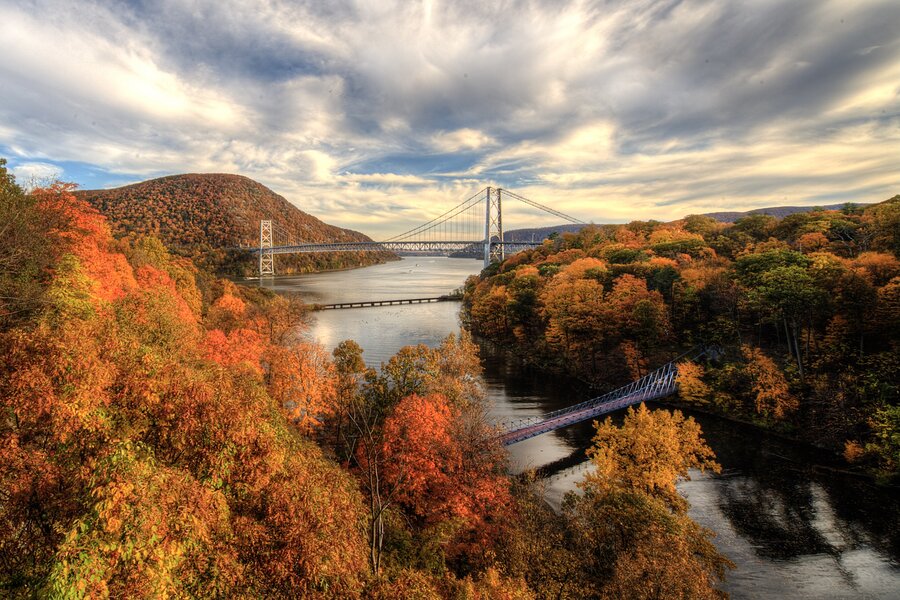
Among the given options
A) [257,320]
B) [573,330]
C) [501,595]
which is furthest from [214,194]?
[501,595]

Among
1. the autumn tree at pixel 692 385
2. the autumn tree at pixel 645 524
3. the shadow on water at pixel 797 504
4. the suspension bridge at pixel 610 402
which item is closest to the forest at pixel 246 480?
the autumn tree at pixel 645 524

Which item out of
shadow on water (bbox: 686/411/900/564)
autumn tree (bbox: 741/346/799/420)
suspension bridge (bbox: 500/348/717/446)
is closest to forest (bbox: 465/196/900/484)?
autumn tree (bbox: 741/346/799/420)

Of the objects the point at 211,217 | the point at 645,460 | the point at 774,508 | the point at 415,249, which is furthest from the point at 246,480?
the point at 211,217

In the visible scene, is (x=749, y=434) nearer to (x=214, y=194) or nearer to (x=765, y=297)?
(x=765, y=297)

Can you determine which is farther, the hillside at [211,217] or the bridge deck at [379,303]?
the hillside at [211,217]

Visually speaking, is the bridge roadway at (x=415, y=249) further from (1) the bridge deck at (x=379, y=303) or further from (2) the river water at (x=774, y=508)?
(2) the river water at (x=774, y=508)

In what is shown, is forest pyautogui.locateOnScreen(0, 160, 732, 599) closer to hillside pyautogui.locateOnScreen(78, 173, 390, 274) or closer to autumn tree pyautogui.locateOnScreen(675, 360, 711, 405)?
autumn tree pyautogui.locateOnScreen(675, 360, 711, 405)

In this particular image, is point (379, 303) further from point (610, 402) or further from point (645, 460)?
point (645, 460)
